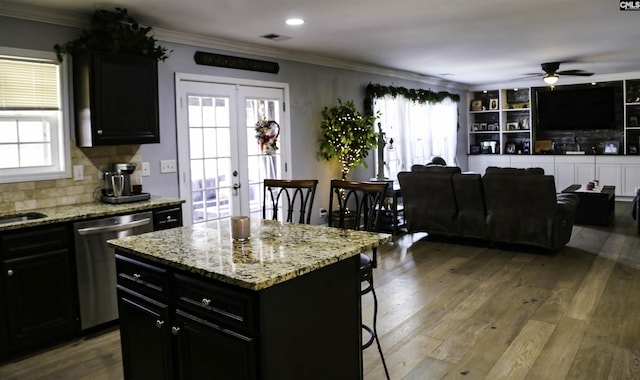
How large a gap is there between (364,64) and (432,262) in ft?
11.0

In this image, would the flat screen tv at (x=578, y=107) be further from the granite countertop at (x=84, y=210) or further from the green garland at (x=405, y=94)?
the granite countertop at (x=84, y=210)

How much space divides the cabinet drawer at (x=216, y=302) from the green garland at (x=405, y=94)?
5.86 meters

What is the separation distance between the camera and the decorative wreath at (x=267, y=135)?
5748 mm

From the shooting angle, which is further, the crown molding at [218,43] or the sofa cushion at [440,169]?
the sofa cushion at [440,169]

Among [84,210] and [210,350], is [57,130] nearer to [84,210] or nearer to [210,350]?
[84,210]

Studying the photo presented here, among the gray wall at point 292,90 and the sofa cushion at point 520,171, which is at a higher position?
the gray wall at point 292,90

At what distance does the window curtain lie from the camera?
323 inches

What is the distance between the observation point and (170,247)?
232cm

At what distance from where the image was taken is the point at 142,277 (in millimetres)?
2279

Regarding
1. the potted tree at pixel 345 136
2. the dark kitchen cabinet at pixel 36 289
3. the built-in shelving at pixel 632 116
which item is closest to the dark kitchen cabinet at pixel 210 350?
the dark kitchen cabinet at pixel 36 289

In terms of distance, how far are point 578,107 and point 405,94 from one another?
415 cm

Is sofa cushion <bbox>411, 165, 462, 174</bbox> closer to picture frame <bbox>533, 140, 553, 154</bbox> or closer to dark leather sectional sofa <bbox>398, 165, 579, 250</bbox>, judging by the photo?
dark leather sectional sofa <bbox>398, 165, 579, 250</bbox>

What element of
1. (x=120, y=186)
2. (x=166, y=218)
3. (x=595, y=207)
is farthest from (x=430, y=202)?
(x=120, y=186)

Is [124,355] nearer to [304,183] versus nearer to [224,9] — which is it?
[304,183]
